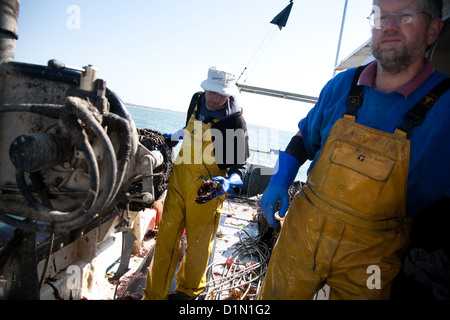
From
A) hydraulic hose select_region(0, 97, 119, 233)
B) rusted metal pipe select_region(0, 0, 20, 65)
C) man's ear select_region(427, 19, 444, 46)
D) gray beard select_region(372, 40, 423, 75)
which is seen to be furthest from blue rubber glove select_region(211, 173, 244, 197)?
man's ear select_region(427, 19, 444, 46)

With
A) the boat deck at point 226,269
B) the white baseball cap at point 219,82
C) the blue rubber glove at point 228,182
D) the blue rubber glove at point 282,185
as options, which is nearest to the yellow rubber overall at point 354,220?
the blue rubber glove at point 282,185

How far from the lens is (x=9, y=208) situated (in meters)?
1.35

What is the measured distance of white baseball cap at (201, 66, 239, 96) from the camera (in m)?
2.55

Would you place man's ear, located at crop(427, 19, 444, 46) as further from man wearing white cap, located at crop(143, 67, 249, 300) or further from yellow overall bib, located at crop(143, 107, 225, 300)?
yellow overall bib, located at crop(143, 107, 225, 300)

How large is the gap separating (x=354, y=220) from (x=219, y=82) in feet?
5.91

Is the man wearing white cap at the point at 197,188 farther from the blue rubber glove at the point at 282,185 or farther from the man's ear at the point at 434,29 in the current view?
the man's ear at the point at 434,29

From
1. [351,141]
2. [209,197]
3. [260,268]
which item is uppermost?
[351,141]

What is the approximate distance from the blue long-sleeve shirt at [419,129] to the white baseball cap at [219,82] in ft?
3.85

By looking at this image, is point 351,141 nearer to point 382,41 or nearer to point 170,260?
point 382,41

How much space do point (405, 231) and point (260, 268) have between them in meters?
2.22

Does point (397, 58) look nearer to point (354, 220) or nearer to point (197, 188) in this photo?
point (354, 220)

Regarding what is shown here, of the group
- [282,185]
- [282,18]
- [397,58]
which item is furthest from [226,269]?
[282,18]

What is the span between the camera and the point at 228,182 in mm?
2506
